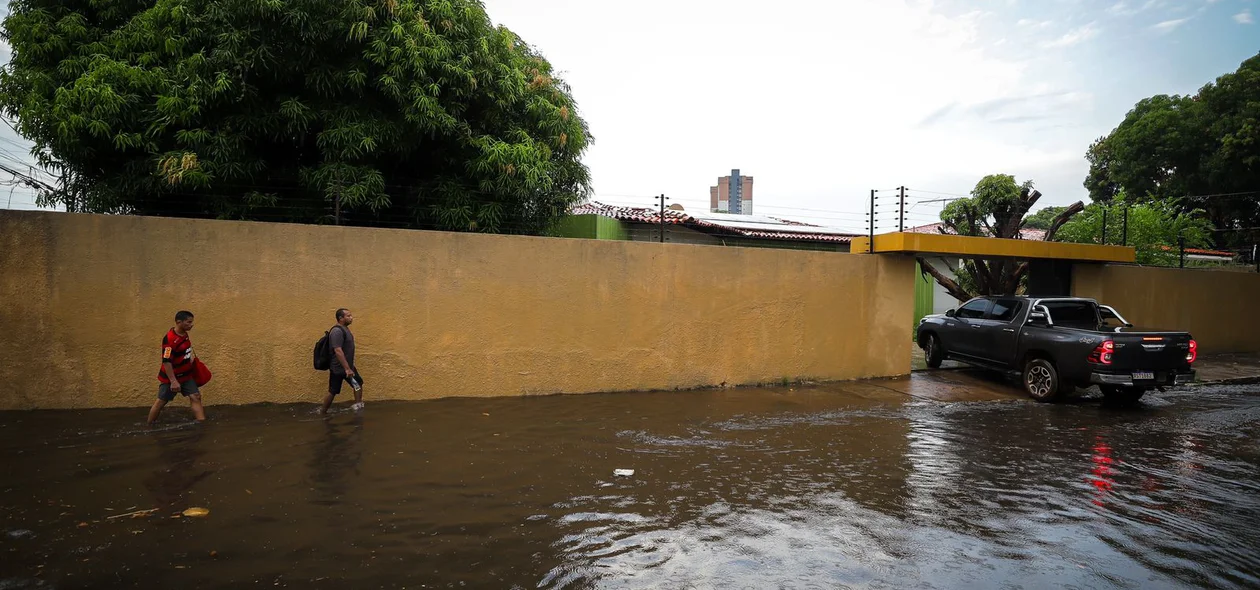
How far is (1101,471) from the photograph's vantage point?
6.28m

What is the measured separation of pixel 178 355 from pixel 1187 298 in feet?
63.9

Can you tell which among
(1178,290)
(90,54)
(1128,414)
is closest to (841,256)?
(1128,414)

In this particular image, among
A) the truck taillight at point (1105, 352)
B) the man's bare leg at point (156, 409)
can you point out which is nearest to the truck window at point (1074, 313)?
the truck taillight at point (1105, 352)

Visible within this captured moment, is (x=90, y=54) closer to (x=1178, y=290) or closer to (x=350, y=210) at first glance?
(x=350, y=210)

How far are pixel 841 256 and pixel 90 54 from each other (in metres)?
11.7

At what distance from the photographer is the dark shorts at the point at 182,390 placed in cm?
679

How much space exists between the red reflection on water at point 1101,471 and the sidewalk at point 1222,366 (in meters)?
5.49

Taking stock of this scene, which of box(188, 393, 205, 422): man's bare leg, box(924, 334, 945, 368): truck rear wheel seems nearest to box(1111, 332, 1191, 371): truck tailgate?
box(924, 334, 945, 368): truck rear wheel

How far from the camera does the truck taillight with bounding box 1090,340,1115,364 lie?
9352 millimetres

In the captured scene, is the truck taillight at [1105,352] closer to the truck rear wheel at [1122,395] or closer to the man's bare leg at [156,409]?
the truck rear wheel at [1122,395]

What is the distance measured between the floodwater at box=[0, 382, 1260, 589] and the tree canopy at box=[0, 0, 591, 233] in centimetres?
346

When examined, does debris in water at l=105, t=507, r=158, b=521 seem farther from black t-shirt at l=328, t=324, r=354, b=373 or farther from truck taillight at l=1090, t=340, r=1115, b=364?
truck taillight at l=1090, t=340, r=1115, b=364

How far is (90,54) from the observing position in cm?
941

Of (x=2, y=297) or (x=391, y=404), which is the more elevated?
(x=2, y=297)
